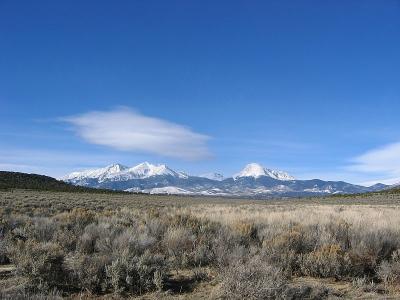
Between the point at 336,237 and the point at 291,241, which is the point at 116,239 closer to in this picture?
the point at 291,241

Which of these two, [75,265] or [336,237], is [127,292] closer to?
[75,265]

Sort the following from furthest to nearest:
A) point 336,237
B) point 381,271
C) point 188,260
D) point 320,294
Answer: point 336,237 → point 188,260 → point 381,271 → point 320,294

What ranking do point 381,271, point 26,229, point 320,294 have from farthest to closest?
point 26,229
point 381,271
point 320,294

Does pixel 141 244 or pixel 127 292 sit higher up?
pixel 141 244

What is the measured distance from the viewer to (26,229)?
1229cm

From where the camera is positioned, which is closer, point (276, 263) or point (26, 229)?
point (276, 263)

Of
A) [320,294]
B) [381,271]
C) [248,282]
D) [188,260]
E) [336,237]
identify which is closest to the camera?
[248,282]

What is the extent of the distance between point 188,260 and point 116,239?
1.71m

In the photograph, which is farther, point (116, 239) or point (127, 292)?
point (116, 239)

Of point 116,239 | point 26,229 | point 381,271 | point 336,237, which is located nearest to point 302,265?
point 381,271

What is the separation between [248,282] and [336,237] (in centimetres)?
543

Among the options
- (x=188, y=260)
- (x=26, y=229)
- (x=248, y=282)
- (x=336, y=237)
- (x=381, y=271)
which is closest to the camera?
(x=248, y=282)

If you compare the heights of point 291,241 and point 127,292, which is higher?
point 291,241

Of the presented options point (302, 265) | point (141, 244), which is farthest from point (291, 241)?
point (141, 244)
